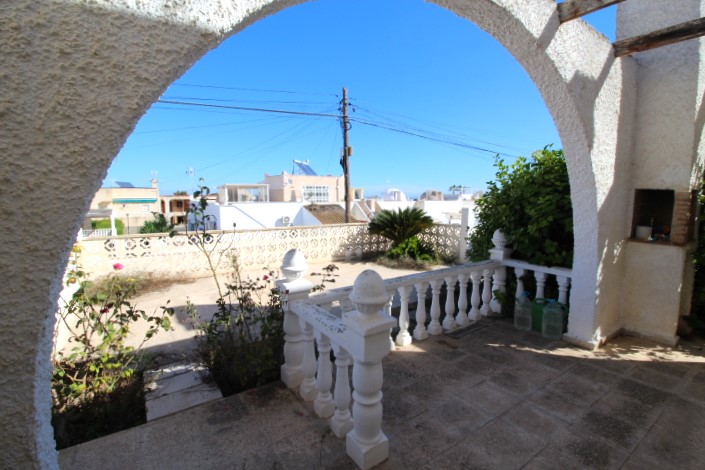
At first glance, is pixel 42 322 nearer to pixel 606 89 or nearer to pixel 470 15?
pixel 470 15

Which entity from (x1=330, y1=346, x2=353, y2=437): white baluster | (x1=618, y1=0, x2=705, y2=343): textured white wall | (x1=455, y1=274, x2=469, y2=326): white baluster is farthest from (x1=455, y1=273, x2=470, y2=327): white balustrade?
(x1=330, y1=346, x2=353, y2=437): white baluster

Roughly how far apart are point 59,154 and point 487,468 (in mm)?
2379

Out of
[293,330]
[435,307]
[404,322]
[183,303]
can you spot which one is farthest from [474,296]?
[183,303]

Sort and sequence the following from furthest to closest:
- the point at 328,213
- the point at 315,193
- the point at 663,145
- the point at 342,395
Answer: the point at 315,193, the point at 328,213, the point at 663,145, the point at 342,395

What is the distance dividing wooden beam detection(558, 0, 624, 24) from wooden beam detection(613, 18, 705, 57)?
874mm

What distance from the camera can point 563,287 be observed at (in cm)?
350

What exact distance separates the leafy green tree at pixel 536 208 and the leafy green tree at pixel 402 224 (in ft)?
17.2

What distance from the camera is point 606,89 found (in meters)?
2.94

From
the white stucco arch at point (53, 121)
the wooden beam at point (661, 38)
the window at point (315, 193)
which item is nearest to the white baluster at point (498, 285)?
the wooden beam at point (661, 38)

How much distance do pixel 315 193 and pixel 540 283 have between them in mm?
30706

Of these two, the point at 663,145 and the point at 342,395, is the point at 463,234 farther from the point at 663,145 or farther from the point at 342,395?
the point at 342,395

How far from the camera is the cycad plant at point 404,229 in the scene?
945 centimetres

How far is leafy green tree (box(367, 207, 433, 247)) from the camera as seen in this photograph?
9594 millimetres

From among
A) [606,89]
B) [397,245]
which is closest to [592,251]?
[606,89]
